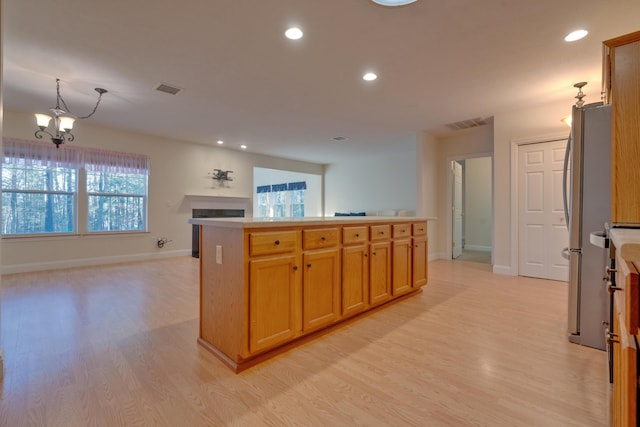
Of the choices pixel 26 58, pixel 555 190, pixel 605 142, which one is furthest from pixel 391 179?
pixel 26 58

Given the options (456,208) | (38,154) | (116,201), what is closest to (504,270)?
(456,208)

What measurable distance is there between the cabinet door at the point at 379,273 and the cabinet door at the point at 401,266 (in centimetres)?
9

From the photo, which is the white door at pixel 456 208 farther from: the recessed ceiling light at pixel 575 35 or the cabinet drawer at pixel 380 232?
the cabinet drawer at pixel 380 232

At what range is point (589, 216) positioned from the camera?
2141 mm

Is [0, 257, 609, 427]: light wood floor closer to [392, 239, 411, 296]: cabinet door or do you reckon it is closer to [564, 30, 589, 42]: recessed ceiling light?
[392, 239, 411, 296]: cabinet door

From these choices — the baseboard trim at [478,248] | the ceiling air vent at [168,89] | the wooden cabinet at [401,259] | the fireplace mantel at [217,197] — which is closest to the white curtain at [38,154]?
the fireplace mantel at [217,197]

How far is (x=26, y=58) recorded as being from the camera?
291 cm

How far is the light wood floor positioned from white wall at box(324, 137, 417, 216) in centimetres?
484

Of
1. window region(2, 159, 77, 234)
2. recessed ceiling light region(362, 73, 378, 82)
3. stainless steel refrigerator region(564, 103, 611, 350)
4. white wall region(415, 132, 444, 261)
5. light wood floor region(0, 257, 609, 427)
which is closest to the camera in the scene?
light wood floor region(0, 257, 609, 427)

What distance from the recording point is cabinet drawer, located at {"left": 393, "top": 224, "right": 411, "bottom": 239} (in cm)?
304

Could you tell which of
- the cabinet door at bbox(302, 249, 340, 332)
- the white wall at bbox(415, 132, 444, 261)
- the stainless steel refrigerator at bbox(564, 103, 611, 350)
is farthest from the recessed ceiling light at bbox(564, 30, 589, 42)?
the white wall at bbox(415, 132, 444, 261)

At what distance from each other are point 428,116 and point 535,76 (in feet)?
5.10

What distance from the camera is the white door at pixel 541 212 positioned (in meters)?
4.10

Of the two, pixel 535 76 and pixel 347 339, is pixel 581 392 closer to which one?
pixel 347 339
